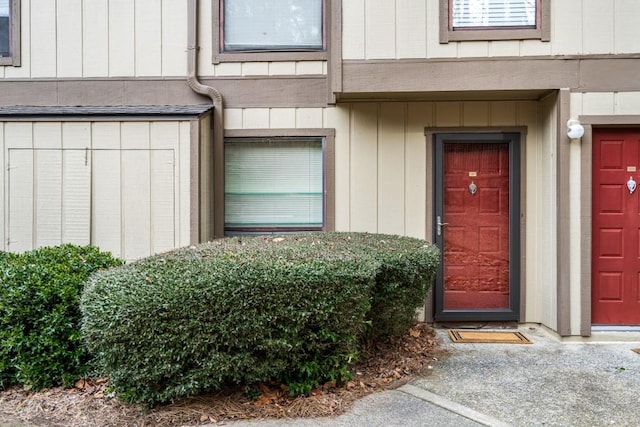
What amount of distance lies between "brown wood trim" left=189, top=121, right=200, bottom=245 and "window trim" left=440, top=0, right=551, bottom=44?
2571 millimetres

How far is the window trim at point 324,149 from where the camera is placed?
4840 mm

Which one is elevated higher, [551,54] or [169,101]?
[551,54]

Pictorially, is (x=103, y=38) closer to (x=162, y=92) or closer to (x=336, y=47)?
(x=162, y=92)

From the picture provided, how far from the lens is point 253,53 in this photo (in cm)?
489

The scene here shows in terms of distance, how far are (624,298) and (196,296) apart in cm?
425

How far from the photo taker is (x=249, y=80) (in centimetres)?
489

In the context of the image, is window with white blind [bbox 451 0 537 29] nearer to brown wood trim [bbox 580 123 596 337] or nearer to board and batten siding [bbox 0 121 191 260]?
brown wood trim [bbox 580 123 596 337]

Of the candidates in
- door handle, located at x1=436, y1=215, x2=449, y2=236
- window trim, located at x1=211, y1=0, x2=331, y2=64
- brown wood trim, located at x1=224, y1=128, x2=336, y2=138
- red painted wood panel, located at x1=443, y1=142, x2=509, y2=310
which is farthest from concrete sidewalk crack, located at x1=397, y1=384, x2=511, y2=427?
window trim, located at x1=211, y1=0, x2=331, y2=64

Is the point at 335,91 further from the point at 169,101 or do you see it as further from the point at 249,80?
the point at 169,101

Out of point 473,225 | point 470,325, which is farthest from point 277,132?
point 470,325

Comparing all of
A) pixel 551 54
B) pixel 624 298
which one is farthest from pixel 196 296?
pixel 624 298

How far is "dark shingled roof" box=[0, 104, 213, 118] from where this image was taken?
4359 millimetres

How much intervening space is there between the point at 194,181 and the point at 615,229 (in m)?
4.24

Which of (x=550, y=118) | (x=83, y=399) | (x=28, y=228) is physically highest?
(x=550, y=118)
